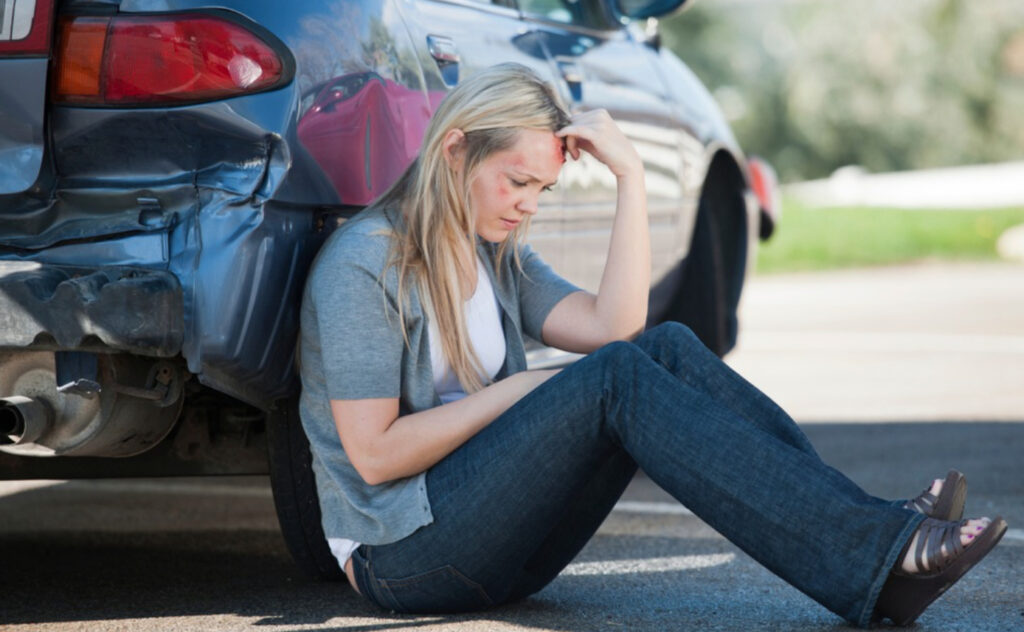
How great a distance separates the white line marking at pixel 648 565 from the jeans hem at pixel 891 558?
93cm

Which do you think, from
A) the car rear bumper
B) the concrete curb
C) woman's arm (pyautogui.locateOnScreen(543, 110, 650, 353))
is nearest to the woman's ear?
woman's arm (pyautogui.locateOnScreen(543, 110, 650, 353))

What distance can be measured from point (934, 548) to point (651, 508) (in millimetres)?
1931

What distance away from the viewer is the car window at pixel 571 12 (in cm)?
448

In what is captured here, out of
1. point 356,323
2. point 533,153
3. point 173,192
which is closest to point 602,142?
point 533,153

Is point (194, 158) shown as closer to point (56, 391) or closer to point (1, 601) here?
point (56, 391)

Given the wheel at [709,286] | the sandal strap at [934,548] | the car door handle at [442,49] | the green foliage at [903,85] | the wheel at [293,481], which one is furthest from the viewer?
the green foliage at [903,85]

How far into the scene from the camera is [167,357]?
2.85 metres

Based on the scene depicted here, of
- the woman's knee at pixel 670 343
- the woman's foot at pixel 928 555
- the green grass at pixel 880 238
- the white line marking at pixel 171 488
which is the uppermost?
the woman's knee at pixel 670 343

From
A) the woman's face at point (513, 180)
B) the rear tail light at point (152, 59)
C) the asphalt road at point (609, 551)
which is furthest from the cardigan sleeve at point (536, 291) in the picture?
the rear tail light at point (152, 59)

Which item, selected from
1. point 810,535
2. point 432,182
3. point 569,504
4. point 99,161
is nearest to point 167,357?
point 99,161

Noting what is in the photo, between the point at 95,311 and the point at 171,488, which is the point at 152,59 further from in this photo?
the point at 171,488

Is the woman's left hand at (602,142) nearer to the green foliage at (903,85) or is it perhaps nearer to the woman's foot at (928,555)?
the woman's foot at (928,555)

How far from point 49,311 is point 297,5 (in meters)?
0.79

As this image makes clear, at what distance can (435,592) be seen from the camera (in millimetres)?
3033
